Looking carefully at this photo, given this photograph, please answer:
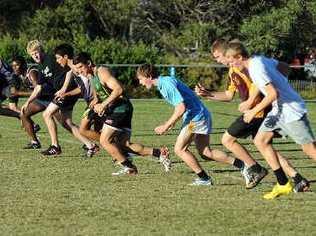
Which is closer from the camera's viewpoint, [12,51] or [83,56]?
[83,56]

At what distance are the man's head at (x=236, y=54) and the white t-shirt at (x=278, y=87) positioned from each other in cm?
13

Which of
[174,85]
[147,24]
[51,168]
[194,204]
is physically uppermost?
[174,85]

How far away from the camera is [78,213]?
8.84 m

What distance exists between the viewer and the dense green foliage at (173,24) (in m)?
39.0

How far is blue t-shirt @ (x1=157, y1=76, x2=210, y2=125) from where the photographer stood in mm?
10773

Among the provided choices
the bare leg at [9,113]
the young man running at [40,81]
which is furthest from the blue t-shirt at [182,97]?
the bare leg at [9,113]

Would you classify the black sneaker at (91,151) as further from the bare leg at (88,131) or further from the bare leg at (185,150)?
the bare leg at (185,150)

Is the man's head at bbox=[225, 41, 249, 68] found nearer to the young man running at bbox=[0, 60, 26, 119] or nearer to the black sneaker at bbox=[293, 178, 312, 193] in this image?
the black sneaker at bbox=[293, 178, 312, 193]

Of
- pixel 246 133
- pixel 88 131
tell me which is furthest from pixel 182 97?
pixel 88 131

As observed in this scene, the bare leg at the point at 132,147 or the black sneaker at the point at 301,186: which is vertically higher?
the black sneaker at the point at 301,186

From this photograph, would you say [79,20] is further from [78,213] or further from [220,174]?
[78,213]

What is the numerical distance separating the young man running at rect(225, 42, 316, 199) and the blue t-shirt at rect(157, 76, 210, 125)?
1048 millimetres

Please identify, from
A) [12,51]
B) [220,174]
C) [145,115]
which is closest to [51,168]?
[220,174]

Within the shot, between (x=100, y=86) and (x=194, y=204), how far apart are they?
10.5ft
